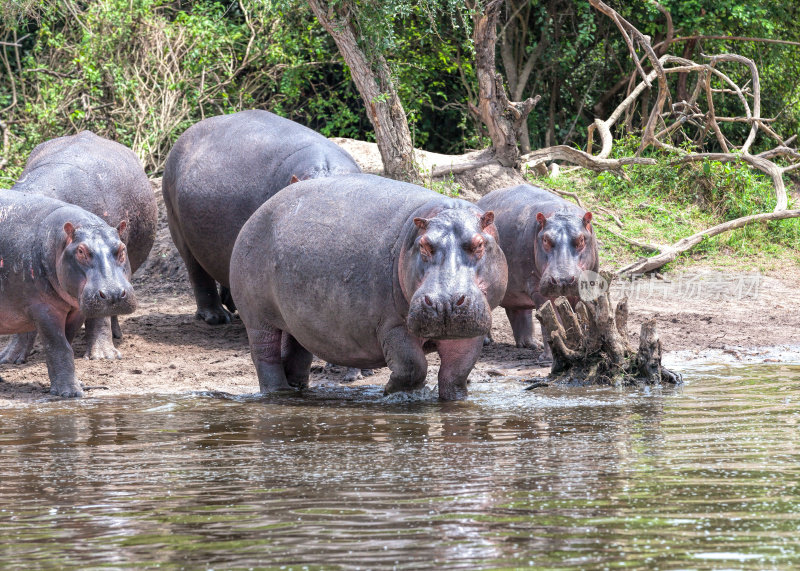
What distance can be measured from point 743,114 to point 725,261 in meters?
4.99

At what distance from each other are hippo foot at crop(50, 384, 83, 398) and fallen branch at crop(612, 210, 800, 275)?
492cm

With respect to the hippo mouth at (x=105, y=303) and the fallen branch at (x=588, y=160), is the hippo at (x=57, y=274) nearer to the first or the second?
the hippo mouth at (x=105, y=303)

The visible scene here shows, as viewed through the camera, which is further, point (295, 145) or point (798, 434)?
point (295, 145)

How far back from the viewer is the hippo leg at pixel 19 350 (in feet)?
26.6

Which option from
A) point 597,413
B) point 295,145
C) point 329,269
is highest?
point 295,145

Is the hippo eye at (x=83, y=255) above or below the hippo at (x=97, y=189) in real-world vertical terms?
below

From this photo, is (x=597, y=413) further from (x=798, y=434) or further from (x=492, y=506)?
(x=492, y=506)

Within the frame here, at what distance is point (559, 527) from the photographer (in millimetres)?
3316

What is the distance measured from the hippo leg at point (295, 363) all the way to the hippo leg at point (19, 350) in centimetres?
224

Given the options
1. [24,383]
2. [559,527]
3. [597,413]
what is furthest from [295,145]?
[559,527]

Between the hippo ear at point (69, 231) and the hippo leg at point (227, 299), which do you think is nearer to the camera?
the hippo ear at point (69, 231)

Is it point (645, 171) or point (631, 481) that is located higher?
point (645, 171)

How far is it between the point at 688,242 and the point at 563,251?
144 inches

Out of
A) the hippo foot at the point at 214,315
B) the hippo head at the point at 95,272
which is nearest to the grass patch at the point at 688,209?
the hippo foot at the point at 214,315
